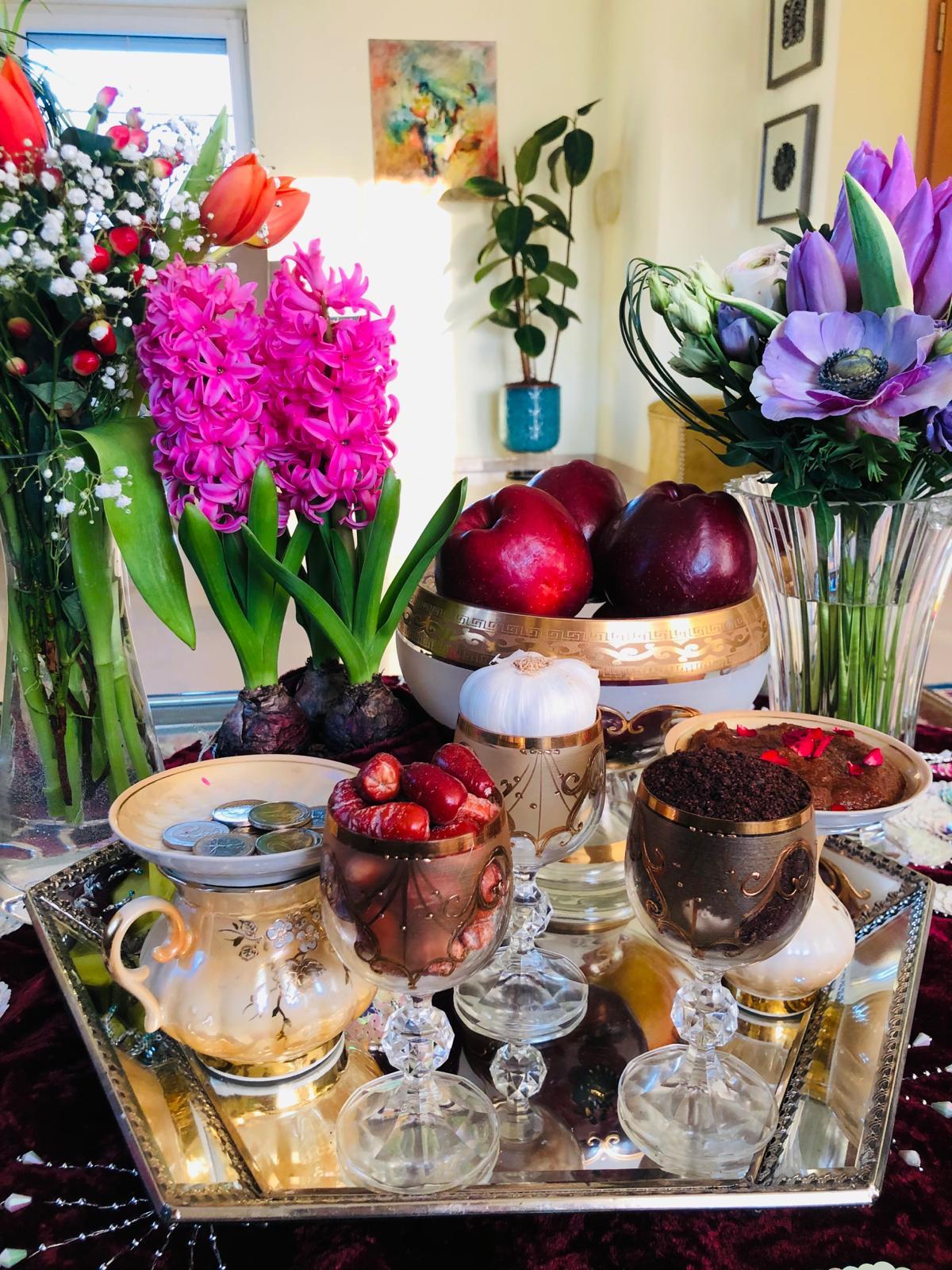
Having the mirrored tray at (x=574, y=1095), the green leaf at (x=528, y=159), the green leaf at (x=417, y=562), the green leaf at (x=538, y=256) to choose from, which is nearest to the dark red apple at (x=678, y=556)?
the green leaf at (x=417, y=562)

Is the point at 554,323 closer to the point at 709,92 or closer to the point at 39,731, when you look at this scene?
the point at 709,92

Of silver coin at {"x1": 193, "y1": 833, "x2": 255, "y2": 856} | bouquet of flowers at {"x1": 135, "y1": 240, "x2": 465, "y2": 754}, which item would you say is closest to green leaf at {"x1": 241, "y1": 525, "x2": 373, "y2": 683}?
bouquet of flowers at {"x1": 135, "y1": 240, "x2": 465, "y2": 754}

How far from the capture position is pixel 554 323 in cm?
502

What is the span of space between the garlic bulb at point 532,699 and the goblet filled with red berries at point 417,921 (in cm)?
7

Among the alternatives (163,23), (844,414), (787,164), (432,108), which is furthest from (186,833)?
(163,23)

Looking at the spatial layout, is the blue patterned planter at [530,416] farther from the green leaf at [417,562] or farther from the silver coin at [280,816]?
the silver coin at [280,816]

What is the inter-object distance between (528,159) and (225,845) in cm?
452

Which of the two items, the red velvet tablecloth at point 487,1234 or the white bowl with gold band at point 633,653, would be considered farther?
the white bowl with gold band at point 633,653

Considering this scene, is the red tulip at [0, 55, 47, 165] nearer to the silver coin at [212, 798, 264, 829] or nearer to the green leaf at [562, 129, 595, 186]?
the silver coin at [212, 798, 264, 829]

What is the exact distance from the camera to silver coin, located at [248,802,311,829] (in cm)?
47

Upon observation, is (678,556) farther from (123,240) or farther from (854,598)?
(123,240)

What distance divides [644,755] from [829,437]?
25cm

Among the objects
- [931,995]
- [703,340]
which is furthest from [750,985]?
[703,340]

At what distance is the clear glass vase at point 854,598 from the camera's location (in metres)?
0.66
